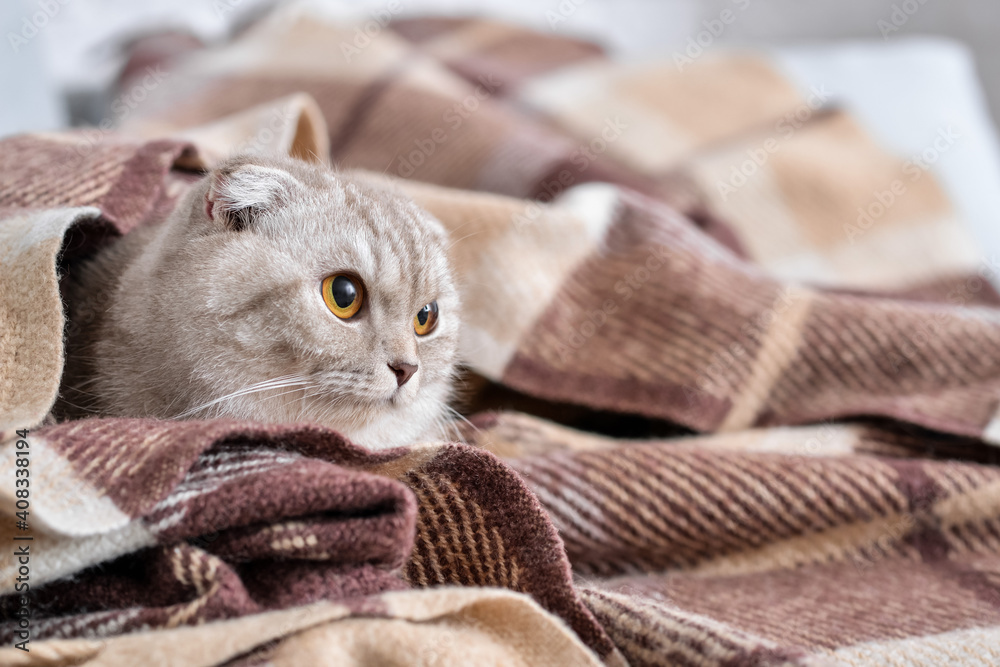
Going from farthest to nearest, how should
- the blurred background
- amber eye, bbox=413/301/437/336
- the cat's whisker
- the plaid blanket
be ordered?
the blurred background, amber eye, bbox=413/301/437/336, the cat's whisker, the plaid blanket

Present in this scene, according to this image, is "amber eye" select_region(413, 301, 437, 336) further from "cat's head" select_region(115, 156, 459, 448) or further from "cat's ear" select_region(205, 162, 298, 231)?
"cat's ear" select_region(205, 162, 298, 231)

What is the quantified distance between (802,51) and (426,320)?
1.48 meters

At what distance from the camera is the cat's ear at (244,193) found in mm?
645

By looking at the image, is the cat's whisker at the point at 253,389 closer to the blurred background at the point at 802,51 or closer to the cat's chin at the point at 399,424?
the cat's chin at the point at 399,424

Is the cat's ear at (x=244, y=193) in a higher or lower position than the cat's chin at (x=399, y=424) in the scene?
higher

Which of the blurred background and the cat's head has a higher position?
the blurred background

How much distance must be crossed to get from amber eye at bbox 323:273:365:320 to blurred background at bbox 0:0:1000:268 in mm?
1032

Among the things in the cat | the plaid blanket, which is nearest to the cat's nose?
the cat

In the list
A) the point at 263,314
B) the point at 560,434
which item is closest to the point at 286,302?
the point at 263,314

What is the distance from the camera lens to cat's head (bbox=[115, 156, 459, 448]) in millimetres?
627

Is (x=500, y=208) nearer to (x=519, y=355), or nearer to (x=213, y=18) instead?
(x=519, y=355)

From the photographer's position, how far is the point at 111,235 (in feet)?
2.48

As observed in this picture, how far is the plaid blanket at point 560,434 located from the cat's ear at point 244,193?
0.41 ft

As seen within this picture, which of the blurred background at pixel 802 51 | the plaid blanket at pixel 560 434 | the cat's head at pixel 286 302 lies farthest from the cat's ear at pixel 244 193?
the blurred background at pixel 802 51
